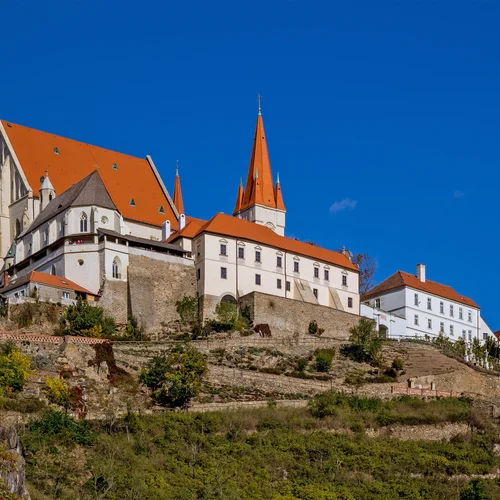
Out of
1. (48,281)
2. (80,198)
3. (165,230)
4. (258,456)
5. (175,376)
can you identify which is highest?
(80,198)

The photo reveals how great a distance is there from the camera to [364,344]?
2874 inches

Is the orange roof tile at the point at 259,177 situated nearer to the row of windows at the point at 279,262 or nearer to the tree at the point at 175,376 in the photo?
the row of windows at the point at 279,262

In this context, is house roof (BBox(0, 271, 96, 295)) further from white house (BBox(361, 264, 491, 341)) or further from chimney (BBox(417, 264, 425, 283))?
chimney (BBox(417, 264, 425, 283))

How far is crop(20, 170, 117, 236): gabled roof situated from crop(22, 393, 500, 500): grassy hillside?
2191 centimetres

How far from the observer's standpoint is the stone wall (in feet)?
250

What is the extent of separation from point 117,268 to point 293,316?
1146 cm

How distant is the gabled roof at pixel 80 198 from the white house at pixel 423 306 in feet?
65.7

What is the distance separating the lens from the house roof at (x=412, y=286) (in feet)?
Result: 289

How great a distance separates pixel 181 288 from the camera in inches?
3034

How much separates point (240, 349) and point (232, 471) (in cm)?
1768

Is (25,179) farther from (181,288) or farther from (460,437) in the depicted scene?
(460,437)

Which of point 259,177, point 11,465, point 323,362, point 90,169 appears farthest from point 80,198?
point 11,465

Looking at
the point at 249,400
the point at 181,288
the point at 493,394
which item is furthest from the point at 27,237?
the point at 493,394

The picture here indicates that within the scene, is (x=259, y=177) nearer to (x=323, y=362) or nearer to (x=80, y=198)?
(x=80, y=198)
